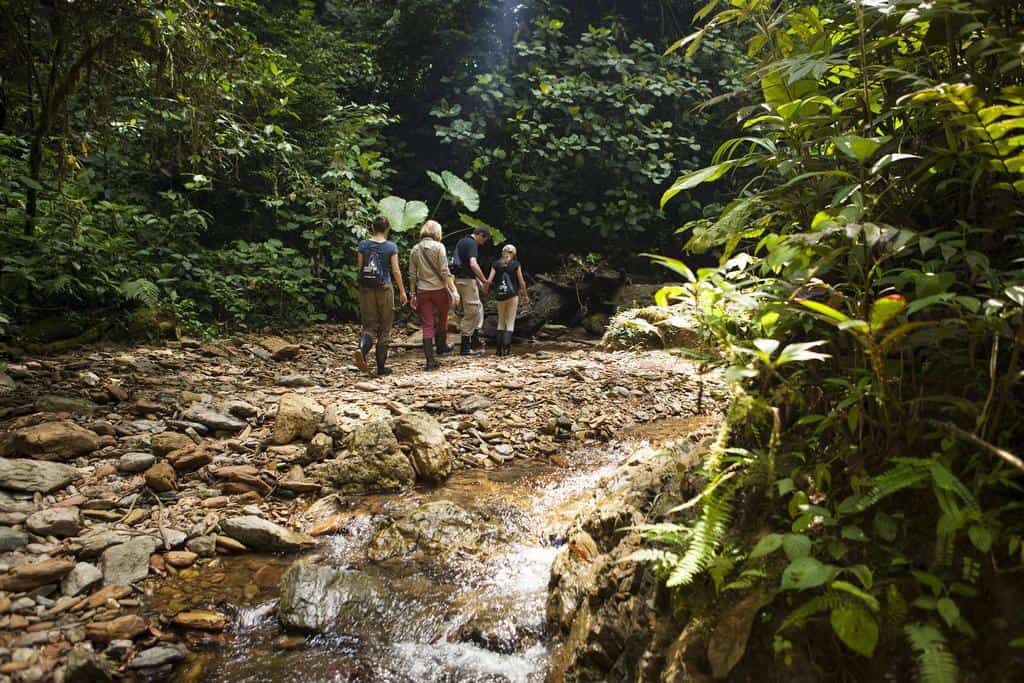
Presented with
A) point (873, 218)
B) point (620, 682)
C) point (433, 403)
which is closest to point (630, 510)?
point (620, 682)

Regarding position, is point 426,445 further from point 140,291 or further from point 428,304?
point 140,291

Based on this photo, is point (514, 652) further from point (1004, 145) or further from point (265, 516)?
point (1004, 145)

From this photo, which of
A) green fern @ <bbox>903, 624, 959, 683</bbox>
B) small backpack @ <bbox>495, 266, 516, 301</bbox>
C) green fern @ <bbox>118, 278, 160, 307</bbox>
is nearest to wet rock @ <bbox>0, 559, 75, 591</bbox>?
green fern @ <bbox>903, 624, 959, 683</bbox>

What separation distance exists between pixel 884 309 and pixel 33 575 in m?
4.14

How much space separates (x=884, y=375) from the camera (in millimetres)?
1769

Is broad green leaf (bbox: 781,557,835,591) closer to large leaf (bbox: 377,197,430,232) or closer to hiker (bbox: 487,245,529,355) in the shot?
hiker (bbox: 487,245,529,355)

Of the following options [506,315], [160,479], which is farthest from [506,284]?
[160,479]

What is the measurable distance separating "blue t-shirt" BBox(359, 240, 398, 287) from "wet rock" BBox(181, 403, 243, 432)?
298cm

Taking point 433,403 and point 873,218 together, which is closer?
point 873,218

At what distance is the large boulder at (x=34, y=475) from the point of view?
12.8ft

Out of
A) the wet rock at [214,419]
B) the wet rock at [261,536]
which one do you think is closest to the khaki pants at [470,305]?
the wet rock at [214,419]

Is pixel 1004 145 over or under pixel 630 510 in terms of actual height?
over

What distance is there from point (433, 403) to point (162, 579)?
10.7 feet

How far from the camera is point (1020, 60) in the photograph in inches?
67.3
